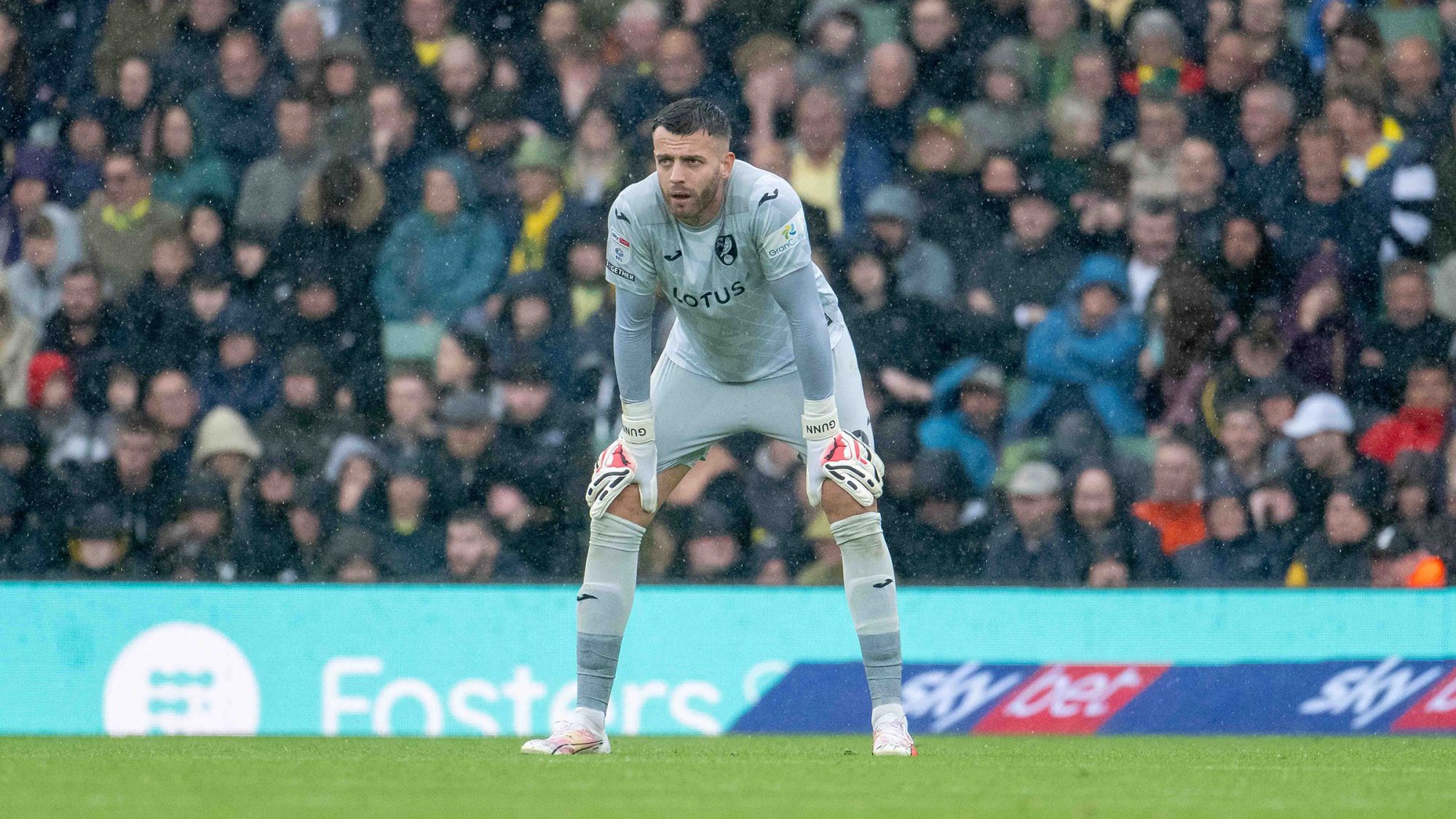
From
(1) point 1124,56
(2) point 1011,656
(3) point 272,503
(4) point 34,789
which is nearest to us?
(4) point 34,789

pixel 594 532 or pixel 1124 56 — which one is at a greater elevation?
pixel 1124 56

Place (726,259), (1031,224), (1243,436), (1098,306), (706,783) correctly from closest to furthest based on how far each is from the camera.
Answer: (706,783), (726,259), (1243,436), (1098,306), (1031,224)

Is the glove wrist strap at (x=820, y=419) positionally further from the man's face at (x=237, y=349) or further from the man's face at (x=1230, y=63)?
the man's face at (x=1230, y=63)

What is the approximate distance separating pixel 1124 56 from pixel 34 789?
7.68 metres

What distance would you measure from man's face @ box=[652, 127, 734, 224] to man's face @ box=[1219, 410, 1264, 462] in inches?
181

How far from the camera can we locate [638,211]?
5.93 metres

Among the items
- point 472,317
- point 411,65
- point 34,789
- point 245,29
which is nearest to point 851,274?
point 472,317

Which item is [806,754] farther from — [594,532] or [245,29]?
[245,29]

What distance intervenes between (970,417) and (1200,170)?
1818 mm

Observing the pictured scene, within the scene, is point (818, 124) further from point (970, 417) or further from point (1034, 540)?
point (1034, 540)

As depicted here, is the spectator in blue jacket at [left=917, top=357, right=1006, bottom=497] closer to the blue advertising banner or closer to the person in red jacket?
the blue advertising banner

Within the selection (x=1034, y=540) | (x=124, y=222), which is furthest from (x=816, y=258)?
(x=124, y=222)

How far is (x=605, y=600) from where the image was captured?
20.3 feet

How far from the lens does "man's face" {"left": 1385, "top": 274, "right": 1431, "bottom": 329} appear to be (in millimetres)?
9766
